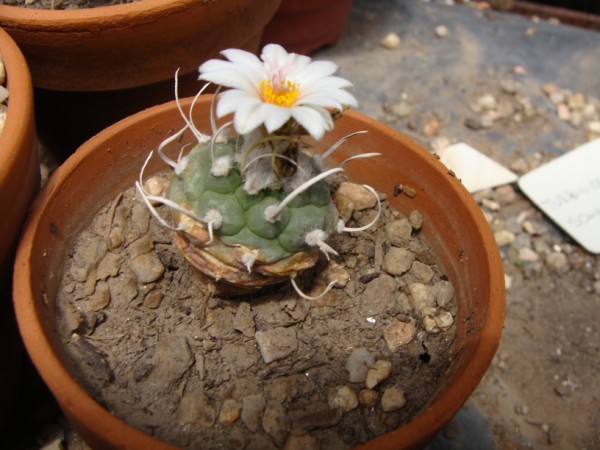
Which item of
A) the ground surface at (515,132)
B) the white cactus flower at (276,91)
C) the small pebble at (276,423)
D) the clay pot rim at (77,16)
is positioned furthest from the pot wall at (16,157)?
the ground surface at (515,132)

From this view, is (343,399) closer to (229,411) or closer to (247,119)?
(229,411)

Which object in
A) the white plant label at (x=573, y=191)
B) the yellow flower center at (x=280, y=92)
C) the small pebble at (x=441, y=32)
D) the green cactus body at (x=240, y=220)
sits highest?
the yellow flower center at (x=280, y=92)

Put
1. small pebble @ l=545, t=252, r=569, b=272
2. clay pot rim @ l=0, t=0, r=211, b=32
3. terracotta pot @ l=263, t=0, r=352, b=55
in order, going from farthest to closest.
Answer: terracotta pot @ l=263, t=0, r=352, b=55 < small pebble @ l=545, t=252, r=569, b=272 < clay pot rim @ l=0, t=0, r=211, b=32

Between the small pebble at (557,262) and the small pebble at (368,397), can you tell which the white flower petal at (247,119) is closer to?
the small pebble at (368,397)

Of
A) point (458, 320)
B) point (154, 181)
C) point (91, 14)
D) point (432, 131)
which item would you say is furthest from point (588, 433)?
point (91, 14)

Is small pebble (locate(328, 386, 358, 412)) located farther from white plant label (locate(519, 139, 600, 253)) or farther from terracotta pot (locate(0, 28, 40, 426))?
white plant label (locate(519, 139, 600, 253))

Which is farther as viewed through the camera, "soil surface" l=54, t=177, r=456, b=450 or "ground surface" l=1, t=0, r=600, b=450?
"ground surface" l=1, t=0, r=600, b=450

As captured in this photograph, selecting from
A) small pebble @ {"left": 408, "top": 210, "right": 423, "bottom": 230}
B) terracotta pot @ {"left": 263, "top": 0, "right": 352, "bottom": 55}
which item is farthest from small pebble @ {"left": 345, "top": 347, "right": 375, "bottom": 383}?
terracotta pot @ {"left": 263, "top": 0, "right": 352, "bottom": 55}
